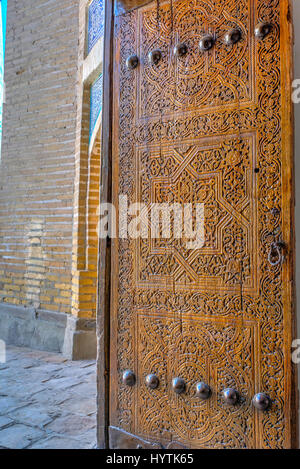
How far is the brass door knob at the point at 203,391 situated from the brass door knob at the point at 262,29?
1387mm

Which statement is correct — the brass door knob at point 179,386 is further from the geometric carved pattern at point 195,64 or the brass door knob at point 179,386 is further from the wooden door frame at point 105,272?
the geometric carved pattern at point 195,64

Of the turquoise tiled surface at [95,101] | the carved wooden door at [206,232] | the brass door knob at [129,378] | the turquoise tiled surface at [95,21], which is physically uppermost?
the turquoise tiled surface at [95,21]

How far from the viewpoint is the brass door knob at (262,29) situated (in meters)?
1.40

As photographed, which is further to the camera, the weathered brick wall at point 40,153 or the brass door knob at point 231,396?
the weathered brick wall at point 40,153

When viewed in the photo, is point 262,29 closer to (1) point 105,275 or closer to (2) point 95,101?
(1) point 105,275

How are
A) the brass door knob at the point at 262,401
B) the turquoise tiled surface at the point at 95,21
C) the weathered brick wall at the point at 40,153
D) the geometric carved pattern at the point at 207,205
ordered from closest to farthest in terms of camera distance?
the brass door knob at the point at 262,401, the geometric carved pattern at the point at 207,205, the turquoise tiled surface at the point at 95,21, the weathered brick wall at the point at 40,153

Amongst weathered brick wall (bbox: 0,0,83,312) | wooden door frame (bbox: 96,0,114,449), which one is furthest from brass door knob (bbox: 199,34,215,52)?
weathered brick wall (bbox: 0,0,83,312)

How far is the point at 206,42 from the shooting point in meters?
1.53

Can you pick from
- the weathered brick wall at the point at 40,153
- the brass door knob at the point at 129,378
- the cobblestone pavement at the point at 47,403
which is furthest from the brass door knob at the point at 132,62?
the weathered brick wall at the point at 40,153

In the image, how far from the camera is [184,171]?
158 centimetres

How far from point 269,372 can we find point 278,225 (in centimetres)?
54

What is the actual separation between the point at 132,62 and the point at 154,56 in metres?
A: 0.12

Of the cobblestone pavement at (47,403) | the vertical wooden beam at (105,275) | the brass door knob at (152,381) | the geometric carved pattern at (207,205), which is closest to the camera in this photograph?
the geometric carved pattern at (207,205)
